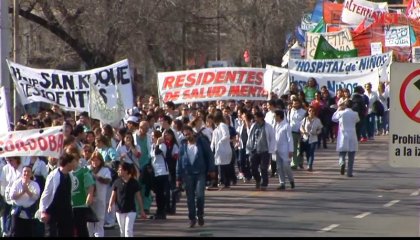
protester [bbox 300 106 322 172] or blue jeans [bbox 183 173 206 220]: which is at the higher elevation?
protester [bbox 300 106 322 172]

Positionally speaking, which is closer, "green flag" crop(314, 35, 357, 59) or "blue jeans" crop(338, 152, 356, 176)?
"blue jeans" crop(338, 152, 356, 176)

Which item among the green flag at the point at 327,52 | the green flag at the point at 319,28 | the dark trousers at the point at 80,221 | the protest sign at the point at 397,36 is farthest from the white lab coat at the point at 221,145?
the green flag at the point at 319,28

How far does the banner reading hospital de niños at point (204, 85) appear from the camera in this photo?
91.0 ft

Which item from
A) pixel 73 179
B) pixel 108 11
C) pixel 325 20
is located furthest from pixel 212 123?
pixel 325 20

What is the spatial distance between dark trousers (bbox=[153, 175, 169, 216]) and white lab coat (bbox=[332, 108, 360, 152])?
6.54m

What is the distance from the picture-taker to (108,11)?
3334cm

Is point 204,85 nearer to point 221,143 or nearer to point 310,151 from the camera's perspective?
point 310,151

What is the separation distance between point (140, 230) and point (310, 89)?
16350 mm

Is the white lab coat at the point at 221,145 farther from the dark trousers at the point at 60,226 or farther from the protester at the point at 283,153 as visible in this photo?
the dark trousers at the point at 60,226

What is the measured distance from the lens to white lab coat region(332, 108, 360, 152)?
25688mm

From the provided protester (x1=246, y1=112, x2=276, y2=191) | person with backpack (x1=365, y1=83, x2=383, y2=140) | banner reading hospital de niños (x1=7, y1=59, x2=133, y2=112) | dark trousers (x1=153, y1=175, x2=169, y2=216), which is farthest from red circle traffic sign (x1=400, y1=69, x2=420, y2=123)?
person with backpack (x1=365, y1=83, x2=383, y2=140)

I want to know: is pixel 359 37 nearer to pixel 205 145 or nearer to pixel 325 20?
pixel 325 20

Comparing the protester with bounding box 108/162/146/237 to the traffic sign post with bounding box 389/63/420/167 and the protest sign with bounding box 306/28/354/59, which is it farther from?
the protest sign with bounding box 306/28/354/59

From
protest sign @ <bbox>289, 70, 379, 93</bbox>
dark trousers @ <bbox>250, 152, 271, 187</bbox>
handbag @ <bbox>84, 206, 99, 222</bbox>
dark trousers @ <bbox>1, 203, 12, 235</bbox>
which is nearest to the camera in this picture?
handbag @ <bbox>84, 206, 99, 222</bbox>
